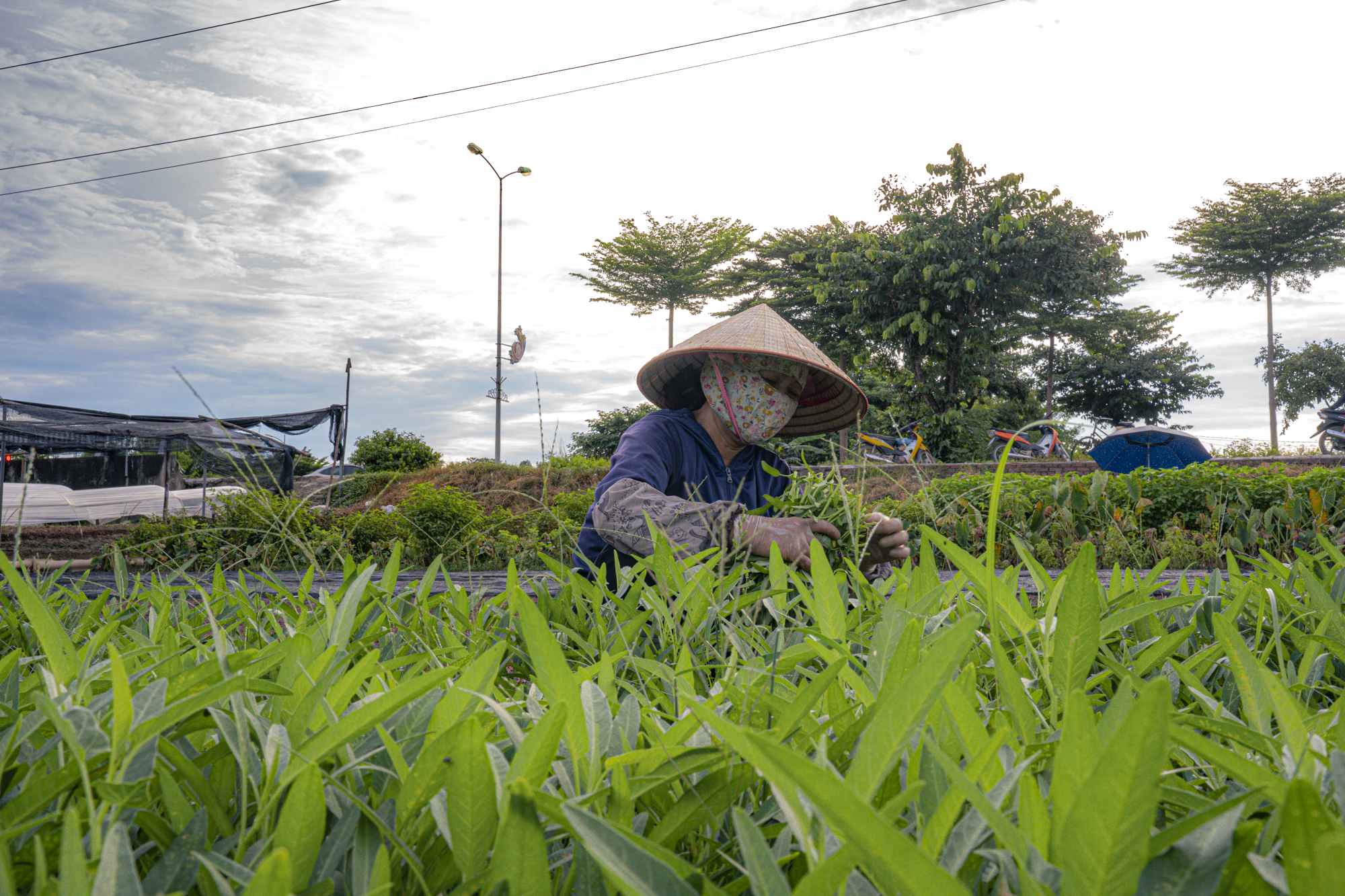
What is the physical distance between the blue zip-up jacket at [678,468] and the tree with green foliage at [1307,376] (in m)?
31.9

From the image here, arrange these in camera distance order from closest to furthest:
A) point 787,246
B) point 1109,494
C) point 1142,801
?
point 1142,801 < point 1109,494 < point 787,246

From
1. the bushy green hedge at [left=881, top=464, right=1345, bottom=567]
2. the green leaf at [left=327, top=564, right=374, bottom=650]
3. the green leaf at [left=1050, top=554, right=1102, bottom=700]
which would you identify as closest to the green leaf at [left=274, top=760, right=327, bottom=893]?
the green leaf at [left=327, top=564, right=374, bottom=650]

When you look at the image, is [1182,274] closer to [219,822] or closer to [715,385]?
[715,385]

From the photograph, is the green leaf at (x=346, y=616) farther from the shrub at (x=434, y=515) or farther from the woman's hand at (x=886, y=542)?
the shrub at (x=434, y=515)

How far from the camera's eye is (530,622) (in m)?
0.61

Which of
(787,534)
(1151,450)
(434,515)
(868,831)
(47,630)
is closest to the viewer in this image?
(868,831)

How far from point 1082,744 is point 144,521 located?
9.37m

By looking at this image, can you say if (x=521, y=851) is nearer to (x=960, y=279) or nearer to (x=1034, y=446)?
(x=1034, y=446)

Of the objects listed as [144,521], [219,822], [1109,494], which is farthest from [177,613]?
[144,521]

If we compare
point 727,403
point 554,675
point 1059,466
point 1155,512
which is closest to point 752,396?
point 727,403

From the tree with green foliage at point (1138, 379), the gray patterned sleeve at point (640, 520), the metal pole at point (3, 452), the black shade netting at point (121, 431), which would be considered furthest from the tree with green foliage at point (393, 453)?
the tree with green foliage at point (1138, 379)

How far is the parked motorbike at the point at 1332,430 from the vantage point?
48.6 ft

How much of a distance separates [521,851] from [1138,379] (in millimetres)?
32754

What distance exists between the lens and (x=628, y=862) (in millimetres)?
345
